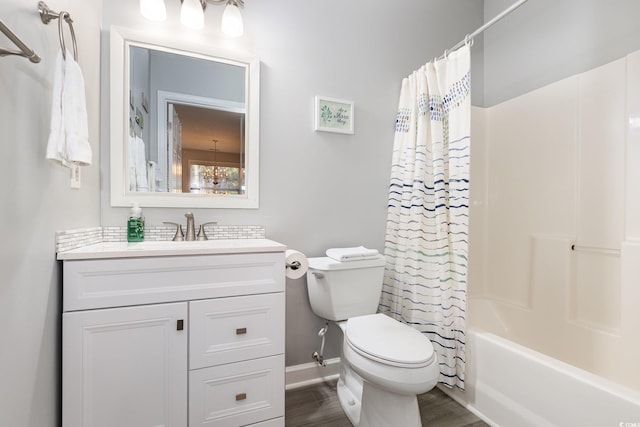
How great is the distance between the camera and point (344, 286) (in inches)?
64.0

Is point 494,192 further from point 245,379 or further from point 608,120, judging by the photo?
point 245,379

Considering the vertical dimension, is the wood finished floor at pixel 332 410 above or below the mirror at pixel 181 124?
below

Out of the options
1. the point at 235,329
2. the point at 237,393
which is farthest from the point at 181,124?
the point at 237,393

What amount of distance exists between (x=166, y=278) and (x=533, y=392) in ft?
5.33

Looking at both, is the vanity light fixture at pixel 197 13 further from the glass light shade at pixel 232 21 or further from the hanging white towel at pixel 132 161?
the hanging white towel at pixel 132 161

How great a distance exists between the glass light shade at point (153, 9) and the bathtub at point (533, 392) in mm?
2287

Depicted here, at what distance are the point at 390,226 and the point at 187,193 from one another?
50.4 inches

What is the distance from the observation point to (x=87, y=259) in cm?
107

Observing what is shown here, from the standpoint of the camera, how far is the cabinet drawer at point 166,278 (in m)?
1.06

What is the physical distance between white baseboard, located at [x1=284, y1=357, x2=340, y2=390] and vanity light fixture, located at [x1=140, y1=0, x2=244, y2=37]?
1.96 metres

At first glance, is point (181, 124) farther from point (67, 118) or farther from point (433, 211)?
point (433, 211)

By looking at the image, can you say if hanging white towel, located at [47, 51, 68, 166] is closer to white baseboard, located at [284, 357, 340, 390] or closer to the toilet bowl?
the toilet bowl

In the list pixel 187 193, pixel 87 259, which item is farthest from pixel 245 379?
pixel 187 193

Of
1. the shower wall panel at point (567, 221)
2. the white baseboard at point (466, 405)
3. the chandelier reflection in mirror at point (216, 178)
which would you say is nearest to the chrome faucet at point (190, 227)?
the chandelier reflection in mirror at point (216, 178)
